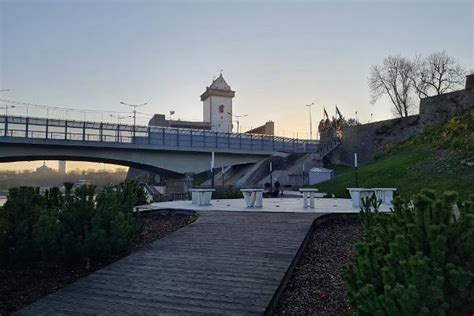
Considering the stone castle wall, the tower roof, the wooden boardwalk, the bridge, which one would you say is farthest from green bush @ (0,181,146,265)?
the tower roof

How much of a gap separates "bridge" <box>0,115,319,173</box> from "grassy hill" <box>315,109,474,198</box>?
1878 cm

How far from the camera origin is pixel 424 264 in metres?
2.23

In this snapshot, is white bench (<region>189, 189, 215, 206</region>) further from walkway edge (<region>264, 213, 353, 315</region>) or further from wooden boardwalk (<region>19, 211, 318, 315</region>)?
walkway edge (<region>264, 213, 353, 315</region>)

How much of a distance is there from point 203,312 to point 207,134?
3573cm

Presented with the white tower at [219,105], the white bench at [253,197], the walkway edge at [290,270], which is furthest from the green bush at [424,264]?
the white tower at [219,105]

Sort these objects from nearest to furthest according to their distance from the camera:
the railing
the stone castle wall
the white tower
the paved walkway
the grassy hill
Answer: the paved walkway < the grassy hill < the stone castle wall < the railing < the white tower

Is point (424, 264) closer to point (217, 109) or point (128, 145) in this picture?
point (128, 145)

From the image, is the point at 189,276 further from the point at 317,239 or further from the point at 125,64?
the point at 125,64

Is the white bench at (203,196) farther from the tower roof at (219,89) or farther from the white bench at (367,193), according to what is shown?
the tower roof at (219,89)

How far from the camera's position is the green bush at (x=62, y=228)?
547 centimetres

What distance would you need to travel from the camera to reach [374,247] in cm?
305

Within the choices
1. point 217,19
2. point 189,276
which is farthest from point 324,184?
point 189,276

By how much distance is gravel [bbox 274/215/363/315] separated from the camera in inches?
158

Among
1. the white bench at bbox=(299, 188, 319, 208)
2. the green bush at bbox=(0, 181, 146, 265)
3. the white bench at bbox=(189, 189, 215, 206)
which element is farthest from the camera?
the white bench at bbox=(189, 189, 215, 206)
